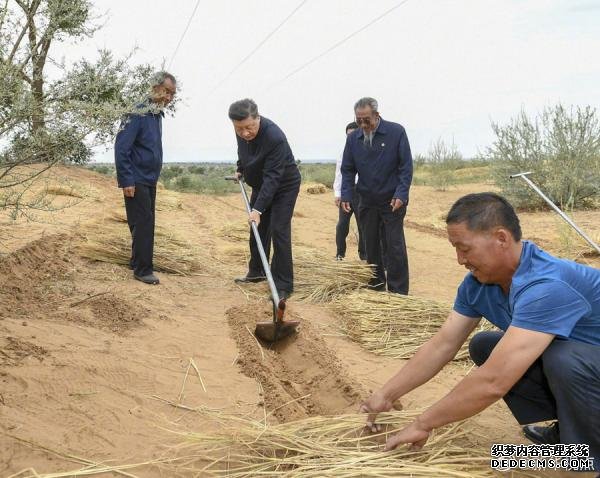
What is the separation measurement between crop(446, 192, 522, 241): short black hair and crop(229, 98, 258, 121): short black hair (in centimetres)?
281

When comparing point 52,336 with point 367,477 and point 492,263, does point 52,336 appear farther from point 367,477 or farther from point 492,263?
point 492,263

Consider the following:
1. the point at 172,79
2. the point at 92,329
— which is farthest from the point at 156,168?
the point at 92,329

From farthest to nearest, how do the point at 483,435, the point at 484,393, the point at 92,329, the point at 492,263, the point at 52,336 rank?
the point at 92,329 → the point at 52,336 → the point at 483,435 → the point at 492,263 → the point at 484,393

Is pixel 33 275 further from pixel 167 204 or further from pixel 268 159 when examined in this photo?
pixel 167 204

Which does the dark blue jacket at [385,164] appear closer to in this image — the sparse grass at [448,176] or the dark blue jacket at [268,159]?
the dark blue jacket at [268,159]

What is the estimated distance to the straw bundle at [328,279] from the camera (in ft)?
17.2

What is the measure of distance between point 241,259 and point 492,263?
4915 mm

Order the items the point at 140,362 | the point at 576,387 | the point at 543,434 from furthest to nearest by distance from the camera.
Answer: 1. the point at 140,362
2. the point at 543,434
3. the point at 576,387

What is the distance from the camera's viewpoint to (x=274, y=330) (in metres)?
3.99

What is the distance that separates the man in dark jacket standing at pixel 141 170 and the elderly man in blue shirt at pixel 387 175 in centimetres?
156

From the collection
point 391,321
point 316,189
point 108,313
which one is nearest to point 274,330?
point 391,321

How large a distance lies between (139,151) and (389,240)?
7.00 feet

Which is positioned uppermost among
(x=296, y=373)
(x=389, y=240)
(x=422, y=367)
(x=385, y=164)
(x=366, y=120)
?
(x=366, y=120)

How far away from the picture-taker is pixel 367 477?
2.17m
